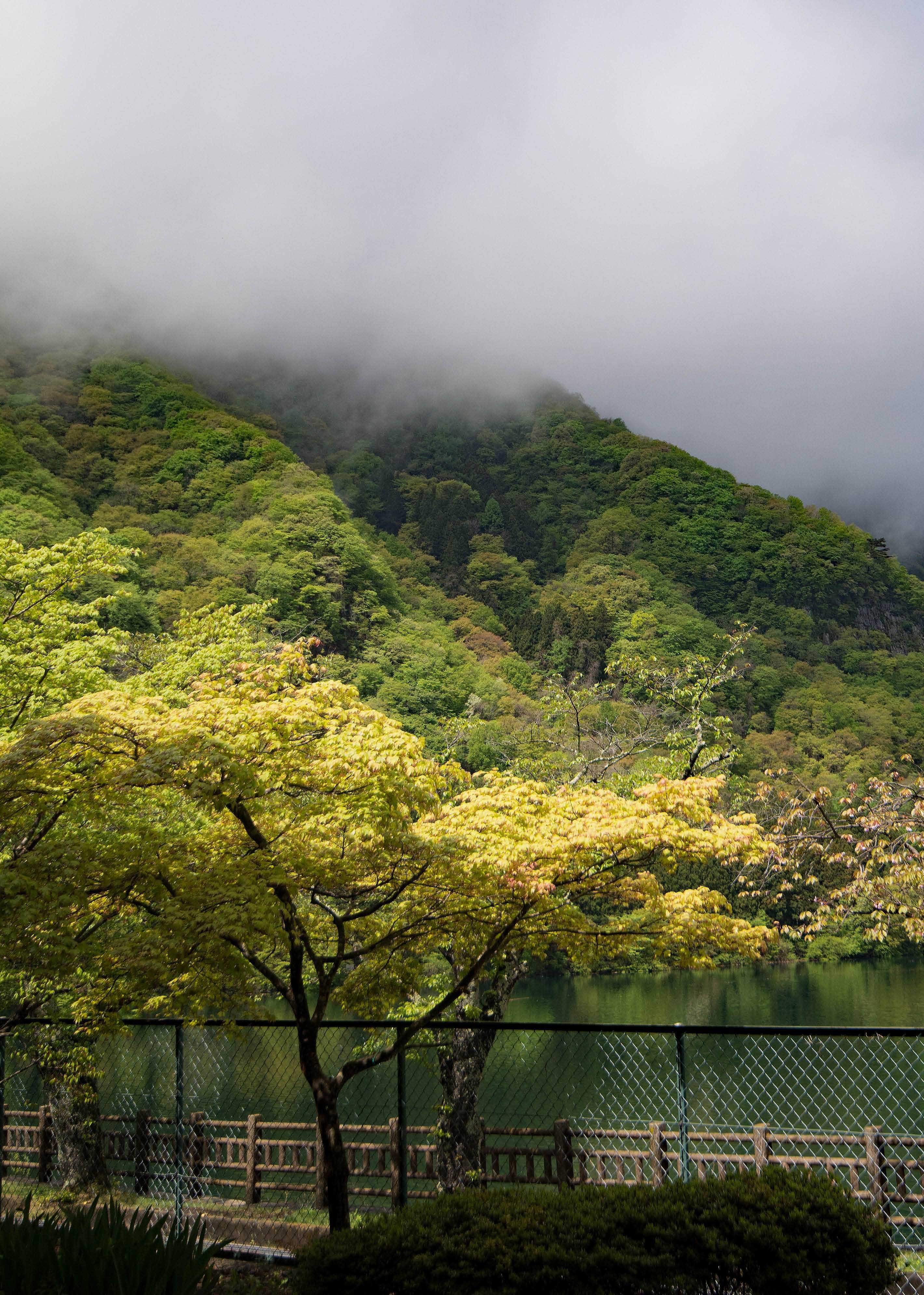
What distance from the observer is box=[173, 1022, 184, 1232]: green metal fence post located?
584 centimetres

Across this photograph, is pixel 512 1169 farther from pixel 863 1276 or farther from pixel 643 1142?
pixel 863 1276

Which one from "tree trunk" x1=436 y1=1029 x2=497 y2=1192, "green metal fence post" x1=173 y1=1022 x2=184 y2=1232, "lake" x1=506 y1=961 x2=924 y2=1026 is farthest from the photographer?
"lake" x1=506 y1=961 x2=924 y2=1026

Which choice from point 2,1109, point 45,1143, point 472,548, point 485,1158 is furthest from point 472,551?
point 2,1109

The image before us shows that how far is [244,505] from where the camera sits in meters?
71.8

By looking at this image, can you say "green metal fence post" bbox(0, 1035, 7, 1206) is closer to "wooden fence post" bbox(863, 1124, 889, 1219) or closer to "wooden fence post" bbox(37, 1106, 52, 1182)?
"wooden fence post" bbox(863, 1124, 889, 1219)

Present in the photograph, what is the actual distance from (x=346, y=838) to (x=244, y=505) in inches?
2661

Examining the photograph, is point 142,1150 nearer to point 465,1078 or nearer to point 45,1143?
point 45,1143

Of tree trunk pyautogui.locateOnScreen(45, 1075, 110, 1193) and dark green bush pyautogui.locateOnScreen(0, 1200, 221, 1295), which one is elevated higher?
dark green bush pyautogui.locateOnScreen(0, 1200, 221, 1295)

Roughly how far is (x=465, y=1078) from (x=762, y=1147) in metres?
3.28

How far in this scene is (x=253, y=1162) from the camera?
12.5 metres

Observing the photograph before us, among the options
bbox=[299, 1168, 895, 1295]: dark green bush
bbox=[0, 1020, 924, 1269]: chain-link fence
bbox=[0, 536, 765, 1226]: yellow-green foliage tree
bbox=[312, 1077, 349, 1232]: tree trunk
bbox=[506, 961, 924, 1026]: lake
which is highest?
bbox=[0, 536, 765, 1226]: yellow-green foliage tree

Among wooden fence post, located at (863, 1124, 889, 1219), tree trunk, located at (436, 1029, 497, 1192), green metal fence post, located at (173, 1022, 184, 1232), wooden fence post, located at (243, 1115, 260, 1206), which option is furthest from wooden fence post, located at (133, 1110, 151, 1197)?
wooden fence post, located at (863, 1124, 889, 1219)

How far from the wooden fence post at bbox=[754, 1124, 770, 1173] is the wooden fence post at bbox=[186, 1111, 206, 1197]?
552cm

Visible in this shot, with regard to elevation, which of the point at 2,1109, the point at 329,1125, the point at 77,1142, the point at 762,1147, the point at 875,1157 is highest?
the point at 2,1109
